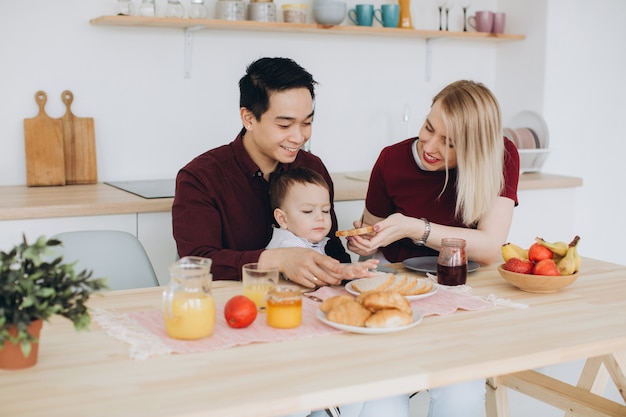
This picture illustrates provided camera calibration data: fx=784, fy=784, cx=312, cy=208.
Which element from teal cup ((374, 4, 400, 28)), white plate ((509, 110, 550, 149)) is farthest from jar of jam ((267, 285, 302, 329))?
white plate ((509, 110, 550, 149))

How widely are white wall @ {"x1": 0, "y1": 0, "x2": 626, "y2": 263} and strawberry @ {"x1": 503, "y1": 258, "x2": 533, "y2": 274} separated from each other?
2004 millimetres

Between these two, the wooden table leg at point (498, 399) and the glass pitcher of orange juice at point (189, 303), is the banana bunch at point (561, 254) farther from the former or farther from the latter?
the glass pitcher of orange juice at point (189, 303)

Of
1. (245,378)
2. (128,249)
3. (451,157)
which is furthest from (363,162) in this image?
(245,378)

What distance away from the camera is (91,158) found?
3381mm

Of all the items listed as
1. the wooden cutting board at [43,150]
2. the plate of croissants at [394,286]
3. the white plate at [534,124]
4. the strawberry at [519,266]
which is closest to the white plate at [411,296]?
the plate of croissants at [394,286]

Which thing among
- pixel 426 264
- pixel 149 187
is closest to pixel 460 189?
pixel 426 264

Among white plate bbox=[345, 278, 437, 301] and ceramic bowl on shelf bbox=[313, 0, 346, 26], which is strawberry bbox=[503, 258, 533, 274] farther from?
ceramic bowl on shelf bbox=[313, 0, 346, 26]

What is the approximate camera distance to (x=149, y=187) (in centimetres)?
331

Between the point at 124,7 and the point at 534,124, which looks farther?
the point at 534,124

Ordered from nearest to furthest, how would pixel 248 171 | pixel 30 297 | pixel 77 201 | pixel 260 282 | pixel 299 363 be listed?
pixel 30 297
pixel 299 363
pixel 260 282
pixel 248 171
pixel 77 201

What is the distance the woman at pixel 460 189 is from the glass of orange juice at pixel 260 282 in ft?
1.53

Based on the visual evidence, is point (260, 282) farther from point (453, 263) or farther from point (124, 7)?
point (124, 7)

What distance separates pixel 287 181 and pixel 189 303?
2.85 ft

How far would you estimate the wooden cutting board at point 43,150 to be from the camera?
325 centimetres
